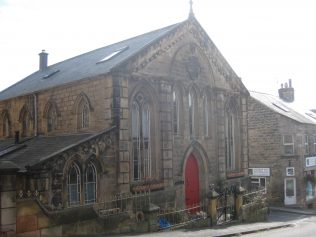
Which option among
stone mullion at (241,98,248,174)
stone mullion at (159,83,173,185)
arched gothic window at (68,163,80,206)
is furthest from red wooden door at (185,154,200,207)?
arched gothic window at (68,163,80,206)

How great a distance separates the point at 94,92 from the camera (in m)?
17.8

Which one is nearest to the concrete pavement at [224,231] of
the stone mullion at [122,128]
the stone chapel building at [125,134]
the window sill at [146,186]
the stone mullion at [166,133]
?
the stone chapel building at [125,134]

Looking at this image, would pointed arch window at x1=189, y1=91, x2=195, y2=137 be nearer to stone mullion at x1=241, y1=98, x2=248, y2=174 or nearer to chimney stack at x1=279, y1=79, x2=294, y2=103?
stone mullion at x1=241, y1=98, x2=248, y2=174

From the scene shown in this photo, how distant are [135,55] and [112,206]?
6.49 meters

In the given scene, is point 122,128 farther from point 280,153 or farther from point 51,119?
point 280,153

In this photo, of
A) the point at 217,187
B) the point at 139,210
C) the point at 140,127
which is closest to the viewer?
the point at 139,210

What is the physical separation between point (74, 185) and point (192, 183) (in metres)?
7.48

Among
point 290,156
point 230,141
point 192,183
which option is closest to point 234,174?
point 230,141

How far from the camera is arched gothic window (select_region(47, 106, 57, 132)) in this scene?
805 inches

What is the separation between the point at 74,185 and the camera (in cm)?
1511

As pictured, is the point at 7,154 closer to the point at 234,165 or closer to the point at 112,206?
the point at 112,206

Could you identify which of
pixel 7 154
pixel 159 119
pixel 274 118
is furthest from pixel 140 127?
pixel 274 118

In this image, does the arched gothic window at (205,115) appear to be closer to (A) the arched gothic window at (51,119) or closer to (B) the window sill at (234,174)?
(B) the window sill at (234,174)

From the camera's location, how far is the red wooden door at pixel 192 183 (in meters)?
20.4
